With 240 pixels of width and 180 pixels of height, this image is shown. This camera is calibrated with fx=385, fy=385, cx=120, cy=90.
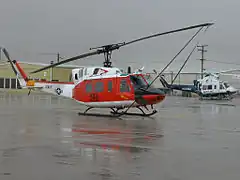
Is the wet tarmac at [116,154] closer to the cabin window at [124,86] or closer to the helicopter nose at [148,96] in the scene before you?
the helicopter nose at [148,96]

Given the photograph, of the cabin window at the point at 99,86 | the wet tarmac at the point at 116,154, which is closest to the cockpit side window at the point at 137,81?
the cabin window at the point at 99,86

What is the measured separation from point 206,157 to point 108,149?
211cm

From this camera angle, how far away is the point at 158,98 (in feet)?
54.4

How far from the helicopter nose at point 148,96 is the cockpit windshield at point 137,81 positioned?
0.31 meters

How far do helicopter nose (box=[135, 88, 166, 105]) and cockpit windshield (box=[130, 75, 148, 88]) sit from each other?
306 mm

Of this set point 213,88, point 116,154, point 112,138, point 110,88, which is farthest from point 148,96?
point 213,88

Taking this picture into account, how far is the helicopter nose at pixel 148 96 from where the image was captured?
1650 cm

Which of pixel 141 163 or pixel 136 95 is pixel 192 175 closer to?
pixel 141 163

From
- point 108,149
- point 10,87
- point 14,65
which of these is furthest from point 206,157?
point 10,87

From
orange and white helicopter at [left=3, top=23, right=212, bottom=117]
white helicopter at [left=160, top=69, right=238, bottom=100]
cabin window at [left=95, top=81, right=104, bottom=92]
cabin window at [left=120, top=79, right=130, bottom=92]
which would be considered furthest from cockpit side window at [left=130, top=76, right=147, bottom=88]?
white helicopter at [left=160, top=69, right=238, bottom=100]

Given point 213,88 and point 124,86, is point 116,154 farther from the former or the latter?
point 213,88

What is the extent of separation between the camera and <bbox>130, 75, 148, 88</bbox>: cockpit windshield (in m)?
16.8

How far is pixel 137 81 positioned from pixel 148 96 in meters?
0.91

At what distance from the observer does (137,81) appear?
16.9 m
